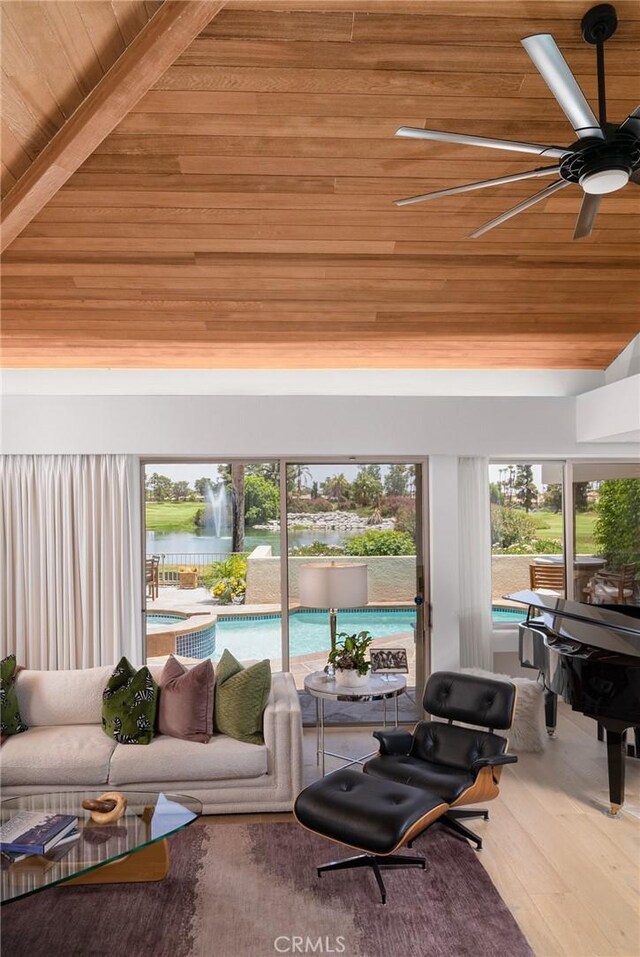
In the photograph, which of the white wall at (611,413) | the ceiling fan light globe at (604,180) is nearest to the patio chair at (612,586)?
the white wall at (611,413)

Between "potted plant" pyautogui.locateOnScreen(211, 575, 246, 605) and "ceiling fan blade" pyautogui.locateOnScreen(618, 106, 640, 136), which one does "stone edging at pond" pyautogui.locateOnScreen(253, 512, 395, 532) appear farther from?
"ceiling fan blade" pyautogui.locateOnScreen(618, 106, 640, 136)

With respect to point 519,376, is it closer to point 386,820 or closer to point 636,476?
point 636,476

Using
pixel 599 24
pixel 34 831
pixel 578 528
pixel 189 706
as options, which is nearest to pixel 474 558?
pixel 578 528

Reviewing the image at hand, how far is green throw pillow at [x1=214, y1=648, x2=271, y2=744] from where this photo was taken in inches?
173

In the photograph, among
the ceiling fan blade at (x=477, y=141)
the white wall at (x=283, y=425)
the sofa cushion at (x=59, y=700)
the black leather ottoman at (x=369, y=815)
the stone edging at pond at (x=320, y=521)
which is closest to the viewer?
the ceiling fan blade at (x=477, y=141)

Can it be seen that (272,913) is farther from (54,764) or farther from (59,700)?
(59,700)

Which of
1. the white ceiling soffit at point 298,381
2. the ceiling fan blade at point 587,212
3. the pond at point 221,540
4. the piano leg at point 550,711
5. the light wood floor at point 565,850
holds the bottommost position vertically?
the light wood floor at point 565,850

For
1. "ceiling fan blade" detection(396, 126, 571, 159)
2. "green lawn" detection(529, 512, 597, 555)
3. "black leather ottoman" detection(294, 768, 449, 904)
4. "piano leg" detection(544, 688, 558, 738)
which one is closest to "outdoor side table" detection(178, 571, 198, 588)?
"black leather ottoman" detection(294, 768, 449, 904)

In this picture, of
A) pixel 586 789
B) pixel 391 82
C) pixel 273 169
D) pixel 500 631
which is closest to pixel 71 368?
pixel 273 169

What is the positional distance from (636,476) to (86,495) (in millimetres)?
4585

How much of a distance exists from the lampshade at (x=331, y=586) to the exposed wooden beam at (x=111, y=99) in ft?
9.22

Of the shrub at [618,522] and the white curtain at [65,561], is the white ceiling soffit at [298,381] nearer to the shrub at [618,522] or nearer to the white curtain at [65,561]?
the white curtain at [65,561]

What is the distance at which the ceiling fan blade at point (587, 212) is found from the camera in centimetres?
273

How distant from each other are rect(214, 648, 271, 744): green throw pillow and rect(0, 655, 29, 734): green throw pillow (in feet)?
3.92
